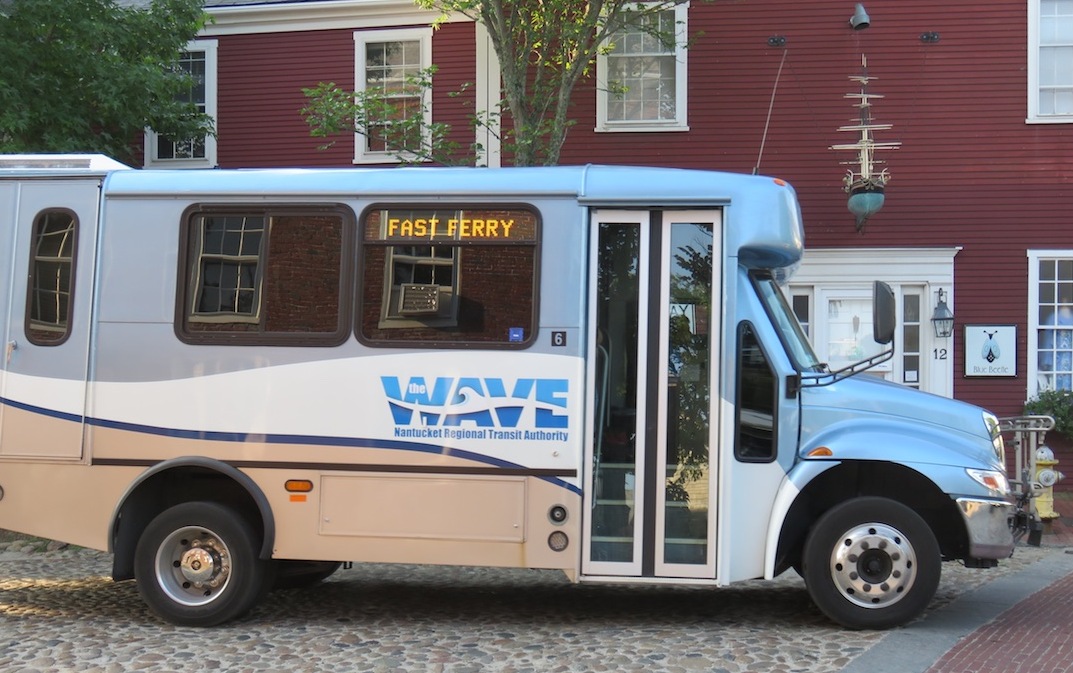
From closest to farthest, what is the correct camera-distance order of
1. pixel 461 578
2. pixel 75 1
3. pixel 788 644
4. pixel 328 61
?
pixel 788 644 → pixel 461 578 → pixel 75 1 → pixel 328 61

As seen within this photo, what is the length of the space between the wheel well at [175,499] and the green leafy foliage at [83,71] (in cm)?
720

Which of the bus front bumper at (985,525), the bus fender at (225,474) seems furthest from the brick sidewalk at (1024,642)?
the bus fender at (225,474)

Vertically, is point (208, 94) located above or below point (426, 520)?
above

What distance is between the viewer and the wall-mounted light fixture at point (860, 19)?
14625 millimetres

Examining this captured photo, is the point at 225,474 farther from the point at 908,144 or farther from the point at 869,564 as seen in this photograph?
the point at 908,144

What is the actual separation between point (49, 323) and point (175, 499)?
1394mm

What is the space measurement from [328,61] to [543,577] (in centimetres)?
1007

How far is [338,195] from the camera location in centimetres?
700

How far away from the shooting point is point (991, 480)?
6652 mm

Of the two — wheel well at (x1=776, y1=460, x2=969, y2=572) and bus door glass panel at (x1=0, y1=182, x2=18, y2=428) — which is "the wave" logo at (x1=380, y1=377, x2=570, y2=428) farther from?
bus door glass panel at (x1=0, y1=182, x2=18, y2=428)

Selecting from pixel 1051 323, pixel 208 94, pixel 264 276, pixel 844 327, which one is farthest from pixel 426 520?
pixel 208 94

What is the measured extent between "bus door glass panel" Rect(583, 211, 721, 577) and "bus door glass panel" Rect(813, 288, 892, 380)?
8696 mm

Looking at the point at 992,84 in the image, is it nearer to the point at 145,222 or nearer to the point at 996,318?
the point at 996,318

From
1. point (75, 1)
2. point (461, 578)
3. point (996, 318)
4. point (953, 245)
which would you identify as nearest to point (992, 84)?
point (953, 245)
